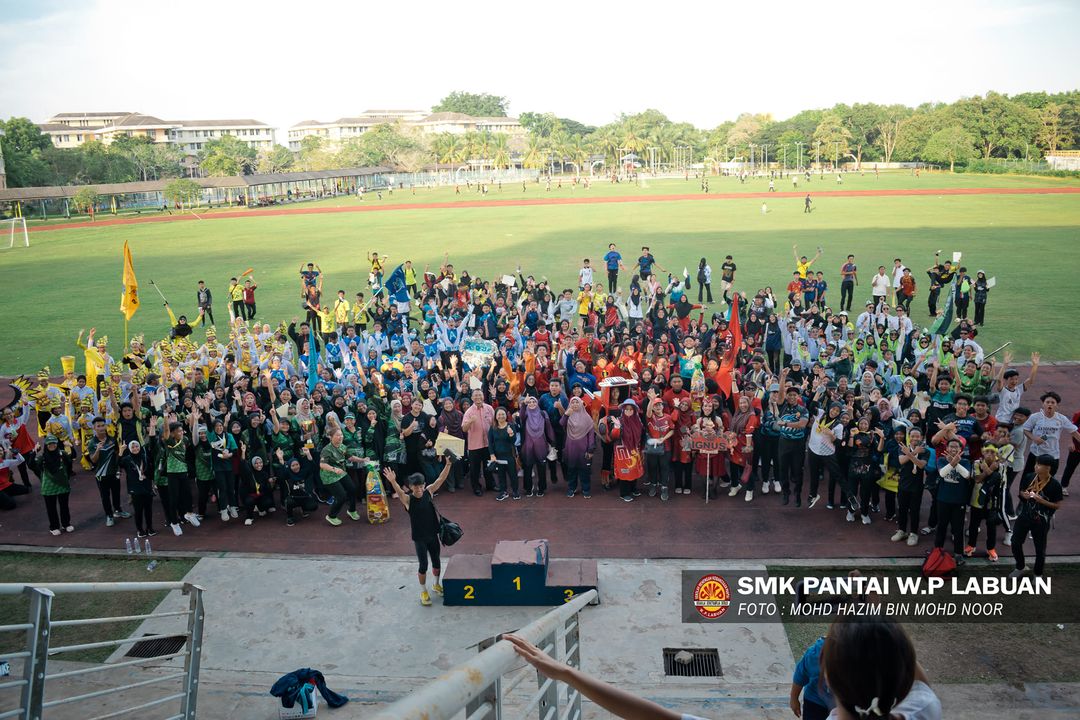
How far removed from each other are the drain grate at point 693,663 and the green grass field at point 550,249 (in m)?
13.8

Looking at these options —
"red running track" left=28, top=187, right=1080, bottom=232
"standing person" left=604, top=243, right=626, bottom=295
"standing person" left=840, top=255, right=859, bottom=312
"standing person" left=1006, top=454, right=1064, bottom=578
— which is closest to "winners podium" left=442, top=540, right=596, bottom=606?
"standing person" left=1006, top=454, right=1064, bottom=578

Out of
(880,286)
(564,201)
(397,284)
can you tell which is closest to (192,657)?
(397,284)

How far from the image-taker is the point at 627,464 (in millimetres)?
10461

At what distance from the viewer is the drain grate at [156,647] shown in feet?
24.7

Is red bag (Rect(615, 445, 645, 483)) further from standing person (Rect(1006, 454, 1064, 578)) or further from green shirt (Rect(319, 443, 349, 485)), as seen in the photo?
standing person (Rect(1006, 454, 1064, 578))

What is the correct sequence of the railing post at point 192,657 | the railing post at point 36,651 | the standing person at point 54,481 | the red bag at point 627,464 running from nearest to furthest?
the railing post at point 36,651 → the railing post at point 192,657 → the standing person at point 54,481 → the red bag at point 627,464

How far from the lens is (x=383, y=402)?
11805mm

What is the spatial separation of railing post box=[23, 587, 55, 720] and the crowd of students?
6759mm

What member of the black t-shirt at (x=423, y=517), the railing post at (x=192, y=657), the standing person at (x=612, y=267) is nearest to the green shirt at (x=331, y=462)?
the black t-shirt at (x=423, y=517)

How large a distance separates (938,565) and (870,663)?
7334mm

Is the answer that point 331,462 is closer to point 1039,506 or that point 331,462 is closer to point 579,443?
point 579,443

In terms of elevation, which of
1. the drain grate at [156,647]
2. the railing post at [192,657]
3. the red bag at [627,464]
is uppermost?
the railing post at [192,657]

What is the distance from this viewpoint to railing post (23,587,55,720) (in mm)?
3148

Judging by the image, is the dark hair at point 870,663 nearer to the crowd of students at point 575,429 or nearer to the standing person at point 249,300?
A: the crowd of students at point 575,429
